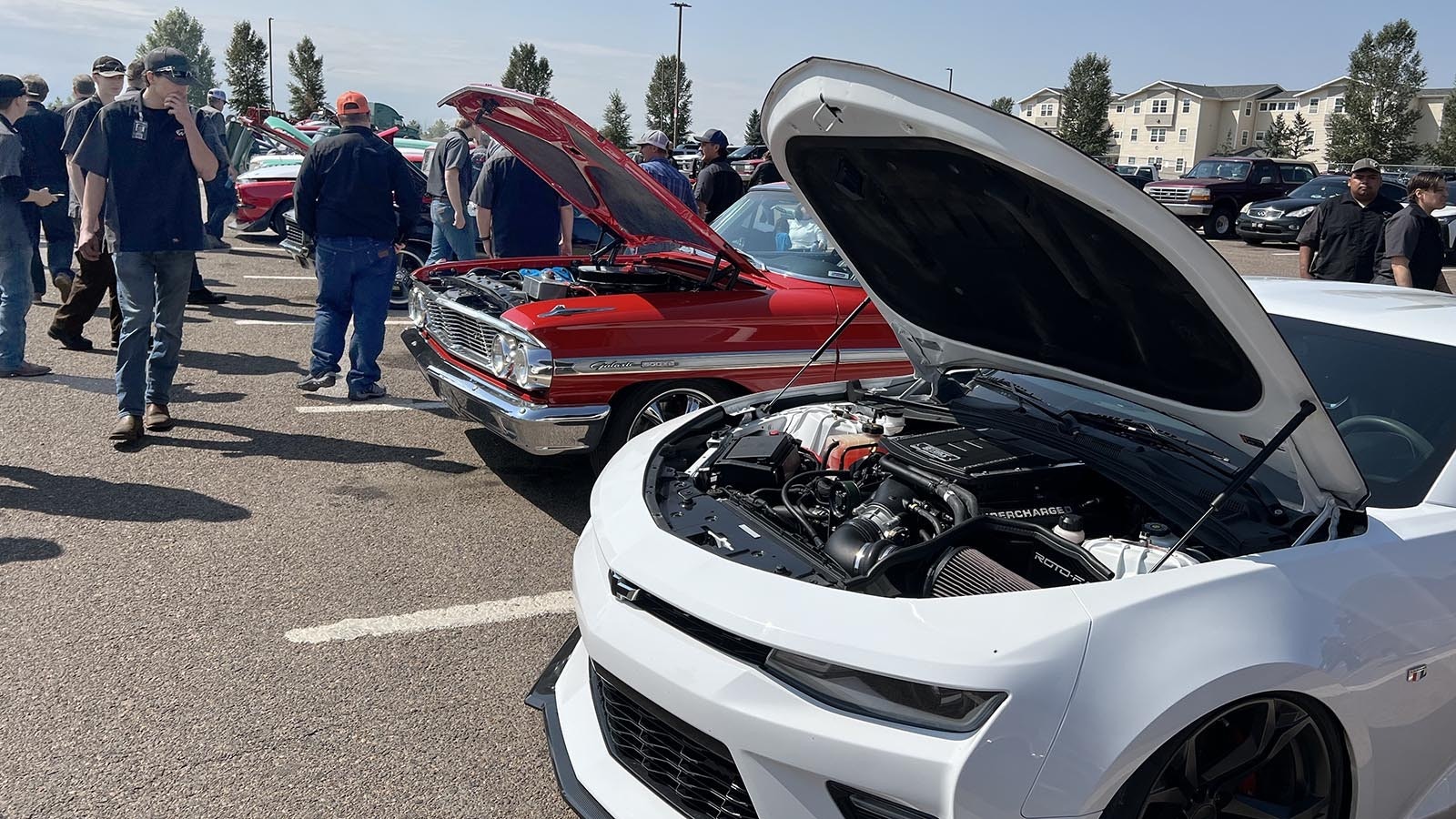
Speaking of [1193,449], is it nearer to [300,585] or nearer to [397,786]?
[397,786]

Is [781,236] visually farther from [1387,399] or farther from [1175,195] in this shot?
[1175,195]

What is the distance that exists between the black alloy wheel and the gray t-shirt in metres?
7.49

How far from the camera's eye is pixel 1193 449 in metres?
2.74

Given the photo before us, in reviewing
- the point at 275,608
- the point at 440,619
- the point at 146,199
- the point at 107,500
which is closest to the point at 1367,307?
the point at 440,619

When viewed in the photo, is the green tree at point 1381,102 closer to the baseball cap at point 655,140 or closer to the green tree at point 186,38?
the baseball cap at point 655,140

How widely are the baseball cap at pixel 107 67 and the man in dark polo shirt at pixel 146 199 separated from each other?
263cm

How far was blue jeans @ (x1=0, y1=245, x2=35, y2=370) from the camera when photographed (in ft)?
22.0

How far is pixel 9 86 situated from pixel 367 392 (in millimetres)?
3285

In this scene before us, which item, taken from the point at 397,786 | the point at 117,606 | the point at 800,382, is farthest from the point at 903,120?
the point at 117,606

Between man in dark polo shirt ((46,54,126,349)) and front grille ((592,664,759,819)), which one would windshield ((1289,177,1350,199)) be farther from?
front grille ((592,664,759,819))

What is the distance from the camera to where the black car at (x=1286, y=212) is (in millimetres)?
21000

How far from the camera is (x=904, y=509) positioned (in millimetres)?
2768

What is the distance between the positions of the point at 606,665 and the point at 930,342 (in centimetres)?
164

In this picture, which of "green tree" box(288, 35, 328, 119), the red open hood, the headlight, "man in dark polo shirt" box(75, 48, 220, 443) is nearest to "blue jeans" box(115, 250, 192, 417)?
"man in dark polo shirt" box(75, 48, 220, 443)
